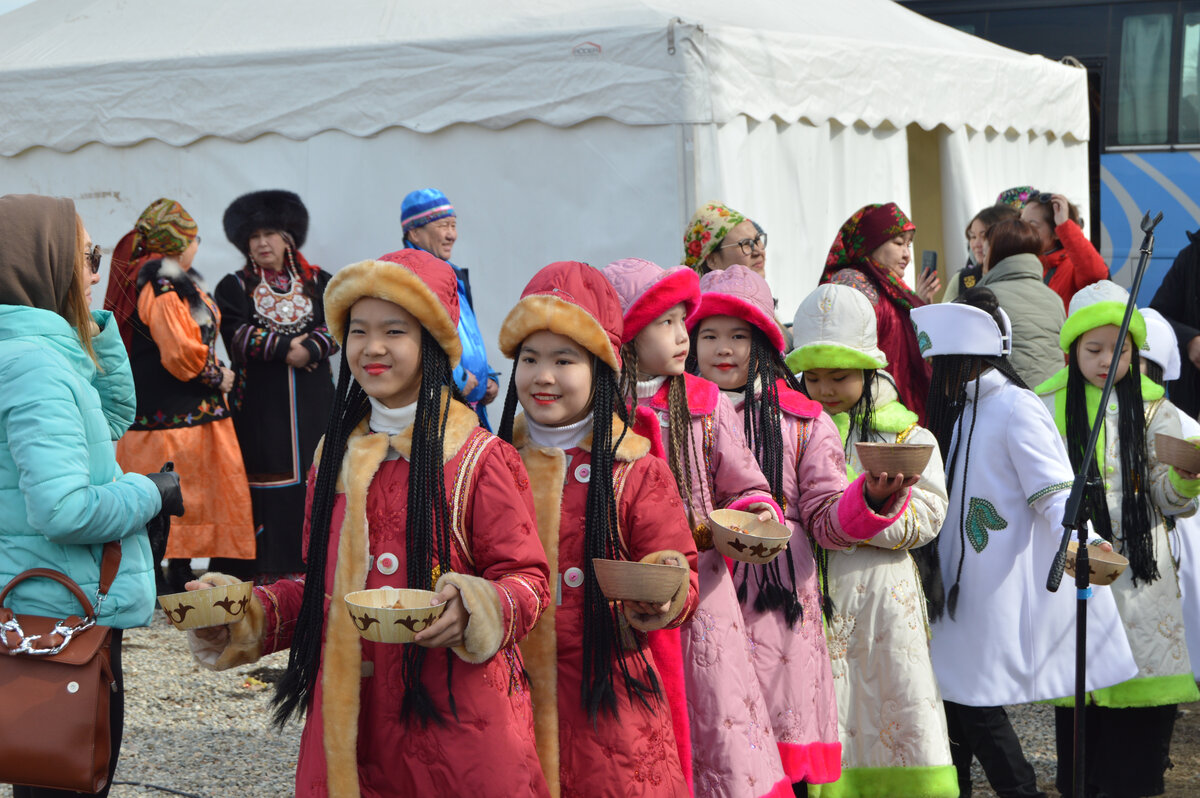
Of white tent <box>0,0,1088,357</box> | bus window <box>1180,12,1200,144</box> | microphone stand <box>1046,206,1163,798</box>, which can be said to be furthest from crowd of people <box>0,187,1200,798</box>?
bus window <box>1180,12,1200,144</box>

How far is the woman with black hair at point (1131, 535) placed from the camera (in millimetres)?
4219

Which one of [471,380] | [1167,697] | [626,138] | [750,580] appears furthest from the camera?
[626,138]

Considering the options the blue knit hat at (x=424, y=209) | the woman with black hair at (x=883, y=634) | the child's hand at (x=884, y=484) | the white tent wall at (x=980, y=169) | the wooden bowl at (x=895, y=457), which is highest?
the white tent wall at (x=980, y=169)

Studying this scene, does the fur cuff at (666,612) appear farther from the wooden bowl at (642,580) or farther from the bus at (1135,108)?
the bus at (1135,108)

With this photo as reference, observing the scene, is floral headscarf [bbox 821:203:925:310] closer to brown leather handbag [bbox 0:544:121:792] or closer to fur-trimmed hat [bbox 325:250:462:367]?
fur-trimmed hat [bbox 325:250:462:367]

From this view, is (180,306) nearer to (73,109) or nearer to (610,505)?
(73,109)

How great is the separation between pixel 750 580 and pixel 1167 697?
5.35 feet

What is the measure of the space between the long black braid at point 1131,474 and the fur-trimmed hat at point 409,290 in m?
2.49

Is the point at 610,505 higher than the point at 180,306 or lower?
lower

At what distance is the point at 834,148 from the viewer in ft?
24.6

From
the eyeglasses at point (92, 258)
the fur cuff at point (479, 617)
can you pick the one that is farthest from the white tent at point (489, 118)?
the fur cuff at point (479, 617)

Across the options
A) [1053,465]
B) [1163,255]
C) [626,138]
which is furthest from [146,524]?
[1163,255]

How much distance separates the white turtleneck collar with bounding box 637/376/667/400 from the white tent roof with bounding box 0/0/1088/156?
3.35 meters

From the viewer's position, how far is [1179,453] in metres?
3.99
